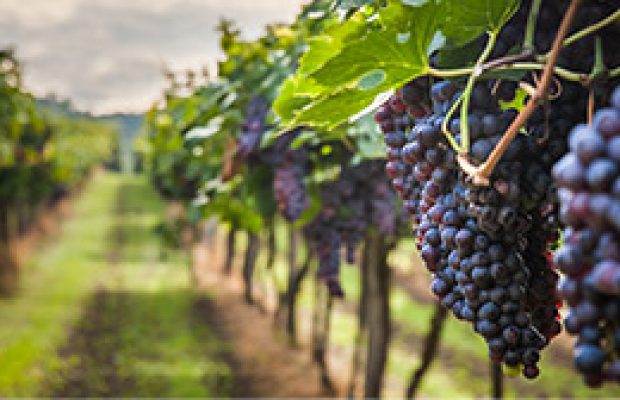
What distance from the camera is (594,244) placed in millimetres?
602

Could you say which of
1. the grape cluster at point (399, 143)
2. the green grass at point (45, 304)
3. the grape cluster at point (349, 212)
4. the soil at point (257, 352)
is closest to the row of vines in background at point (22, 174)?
the green grass at point (45, 304)

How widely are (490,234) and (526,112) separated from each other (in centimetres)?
20

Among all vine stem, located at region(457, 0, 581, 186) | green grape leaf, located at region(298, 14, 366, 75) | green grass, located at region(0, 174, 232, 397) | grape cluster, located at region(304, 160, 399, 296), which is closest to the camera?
vine stem, located at region(457, 0, 581, 186)

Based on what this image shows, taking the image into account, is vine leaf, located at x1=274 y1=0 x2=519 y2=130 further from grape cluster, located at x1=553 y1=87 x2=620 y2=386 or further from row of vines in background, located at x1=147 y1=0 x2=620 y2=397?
grape cluster, located at x1=553 y1=87 x2=620 y2=386

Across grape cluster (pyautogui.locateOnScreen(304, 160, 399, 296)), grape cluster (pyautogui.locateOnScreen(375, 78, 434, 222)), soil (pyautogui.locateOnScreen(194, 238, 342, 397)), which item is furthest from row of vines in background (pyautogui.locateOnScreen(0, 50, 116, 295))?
grape cluster (pyautogui.locateOnScreen(375, 78, 434, 222))

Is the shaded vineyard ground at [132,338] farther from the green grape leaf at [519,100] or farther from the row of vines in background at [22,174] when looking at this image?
the green grape leaf at [519,100]

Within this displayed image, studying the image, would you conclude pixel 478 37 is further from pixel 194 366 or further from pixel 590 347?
pixel 194 366

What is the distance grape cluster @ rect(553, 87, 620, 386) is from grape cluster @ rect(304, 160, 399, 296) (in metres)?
2.10

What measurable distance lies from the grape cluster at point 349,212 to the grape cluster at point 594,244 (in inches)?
82.5

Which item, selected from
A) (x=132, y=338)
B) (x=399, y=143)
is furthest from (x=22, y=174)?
(x=399, y=143)

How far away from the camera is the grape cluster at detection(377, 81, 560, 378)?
0.83 m

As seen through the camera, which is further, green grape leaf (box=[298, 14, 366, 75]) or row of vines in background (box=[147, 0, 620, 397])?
green grape leaf (box=[298, 14, 366, 75])

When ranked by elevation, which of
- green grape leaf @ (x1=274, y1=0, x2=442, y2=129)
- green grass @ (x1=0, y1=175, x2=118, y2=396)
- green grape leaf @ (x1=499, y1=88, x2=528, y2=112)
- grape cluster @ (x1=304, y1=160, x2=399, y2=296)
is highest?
green grape leaf @ (x1=274, y1=0, x2=442, y2=129)

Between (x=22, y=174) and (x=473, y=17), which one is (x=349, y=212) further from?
(x=22, y=174)
